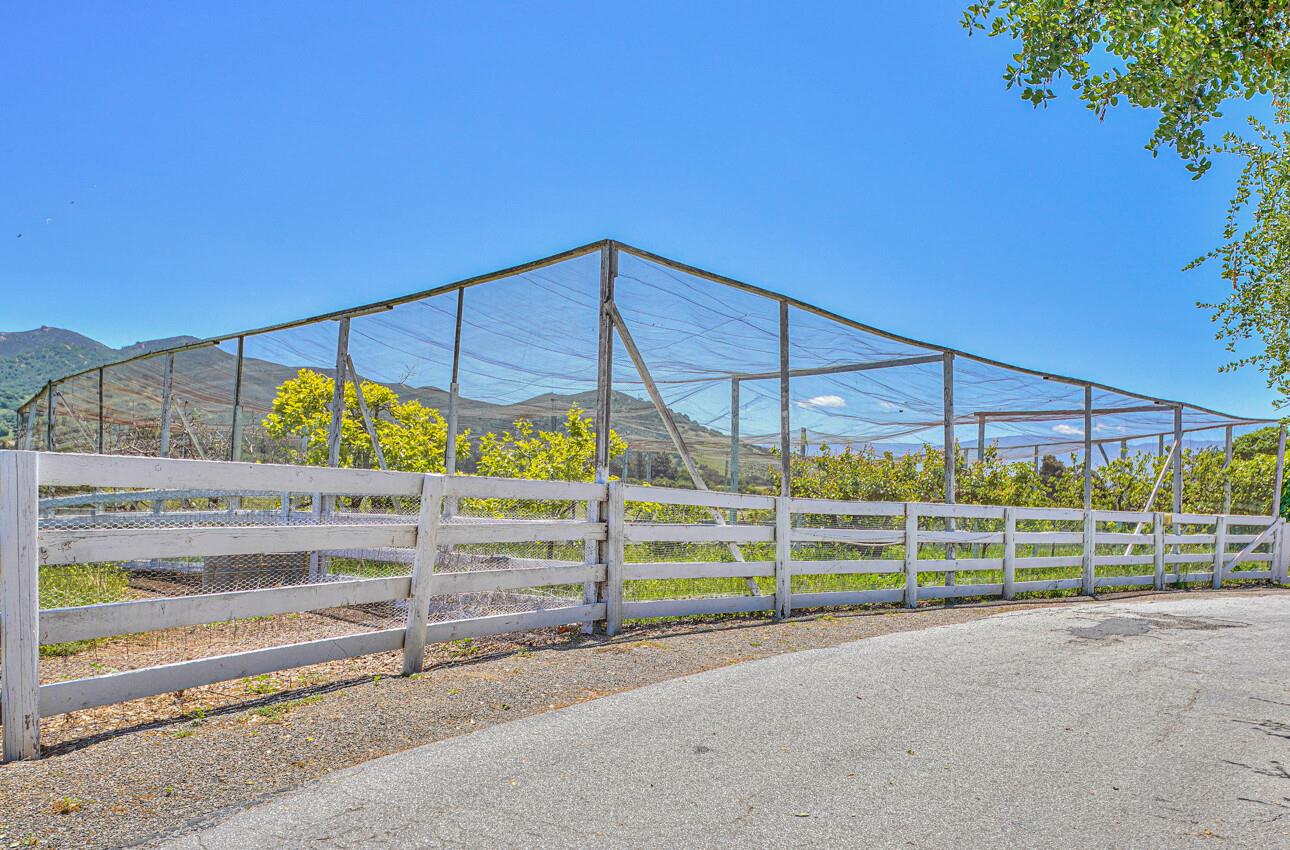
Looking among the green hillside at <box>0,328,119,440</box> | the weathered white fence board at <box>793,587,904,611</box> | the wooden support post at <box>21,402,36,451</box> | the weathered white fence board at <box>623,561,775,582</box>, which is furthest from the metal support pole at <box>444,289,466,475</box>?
the green hillside at <box>0,328,119,440</box>

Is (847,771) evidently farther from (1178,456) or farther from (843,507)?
(1178,456)

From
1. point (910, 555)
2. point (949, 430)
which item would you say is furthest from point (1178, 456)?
point (910, 555)

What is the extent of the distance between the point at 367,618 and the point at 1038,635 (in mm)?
5552

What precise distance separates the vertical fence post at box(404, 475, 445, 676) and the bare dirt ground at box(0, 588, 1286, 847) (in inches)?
6.7

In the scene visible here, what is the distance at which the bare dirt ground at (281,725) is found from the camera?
294 cm

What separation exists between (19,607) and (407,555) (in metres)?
2.89

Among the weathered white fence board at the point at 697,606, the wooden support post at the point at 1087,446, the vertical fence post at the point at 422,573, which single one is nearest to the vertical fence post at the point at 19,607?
the vertical fence post at the point at 422,573

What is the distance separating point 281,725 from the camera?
389cm

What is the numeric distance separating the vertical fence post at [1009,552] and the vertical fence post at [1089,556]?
5.49 feet

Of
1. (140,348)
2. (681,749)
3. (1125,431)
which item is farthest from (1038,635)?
(140,348)

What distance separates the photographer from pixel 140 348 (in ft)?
48.3

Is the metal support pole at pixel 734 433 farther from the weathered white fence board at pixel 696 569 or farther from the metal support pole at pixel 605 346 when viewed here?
the metal support pole at pixel 605 346

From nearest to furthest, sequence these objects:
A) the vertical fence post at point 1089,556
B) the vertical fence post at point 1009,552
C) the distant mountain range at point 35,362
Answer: the vertical fence post at point 1009,552 < the vertical fence post at point 1089,556 < the distant mountain range at point 35,362

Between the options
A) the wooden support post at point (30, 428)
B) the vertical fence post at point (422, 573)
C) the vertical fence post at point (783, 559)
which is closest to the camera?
the vertical fence post at point (422, 573)
